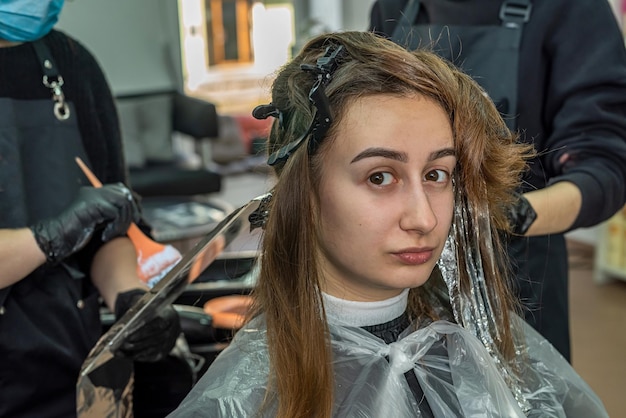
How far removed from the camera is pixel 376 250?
0.88m

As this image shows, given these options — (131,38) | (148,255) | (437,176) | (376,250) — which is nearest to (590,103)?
(437,176)

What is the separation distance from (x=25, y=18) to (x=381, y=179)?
63 centimetres

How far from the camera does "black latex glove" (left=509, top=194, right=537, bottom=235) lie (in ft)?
3.55

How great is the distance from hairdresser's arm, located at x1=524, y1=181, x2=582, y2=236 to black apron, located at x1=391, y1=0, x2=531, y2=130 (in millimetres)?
130

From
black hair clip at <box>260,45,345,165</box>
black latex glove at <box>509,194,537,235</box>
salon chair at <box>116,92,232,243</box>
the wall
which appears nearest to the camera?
black hair clip at <box>260,45,345,165</box>

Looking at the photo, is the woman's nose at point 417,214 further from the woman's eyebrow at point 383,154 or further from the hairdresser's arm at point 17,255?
the hairdresser's arm at point 17,255

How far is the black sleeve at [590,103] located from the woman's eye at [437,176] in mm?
364

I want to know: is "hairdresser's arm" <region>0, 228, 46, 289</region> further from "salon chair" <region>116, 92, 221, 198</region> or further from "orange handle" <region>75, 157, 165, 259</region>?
"salon chair" <region>116, 92, 221, 198</region>

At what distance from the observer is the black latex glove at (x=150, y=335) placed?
3.66 ft

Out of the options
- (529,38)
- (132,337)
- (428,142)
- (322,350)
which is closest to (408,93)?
(428,142)

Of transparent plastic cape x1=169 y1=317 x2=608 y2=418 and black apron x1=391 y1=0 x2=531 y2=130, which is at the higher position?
black apron x1=391 y1=0 x2=531 y2=130

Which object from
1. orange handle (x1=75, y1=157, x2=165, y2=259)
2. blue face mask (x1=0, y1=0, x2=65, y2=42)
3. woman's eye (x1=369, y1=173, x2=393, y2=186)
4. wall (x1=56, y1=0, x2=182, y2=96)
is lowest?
wall (x1=56, y1=0, x2=182, y2=96)

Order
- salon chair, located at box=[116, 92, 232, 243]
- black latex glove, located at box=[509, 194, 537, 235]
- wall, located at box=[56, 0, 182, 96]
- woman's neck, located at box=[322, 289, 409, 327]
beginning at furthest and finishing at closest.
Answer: wall, located at box=[56, 0, 182, 96]
salon chair, located at box=[116, 92, 232, 243]
black latex glove, located at box=[509, 194, 537, 235]
woman's neck, located at box=[322, 289, 409, 327]

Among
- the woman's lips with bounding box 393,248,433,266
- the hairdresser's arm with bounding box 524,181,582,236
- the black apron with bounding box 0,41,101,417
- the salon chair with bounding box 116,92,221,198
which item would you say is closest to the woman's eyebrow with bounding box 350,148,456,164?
the woman's lips with bounding box 393,248,433,266
